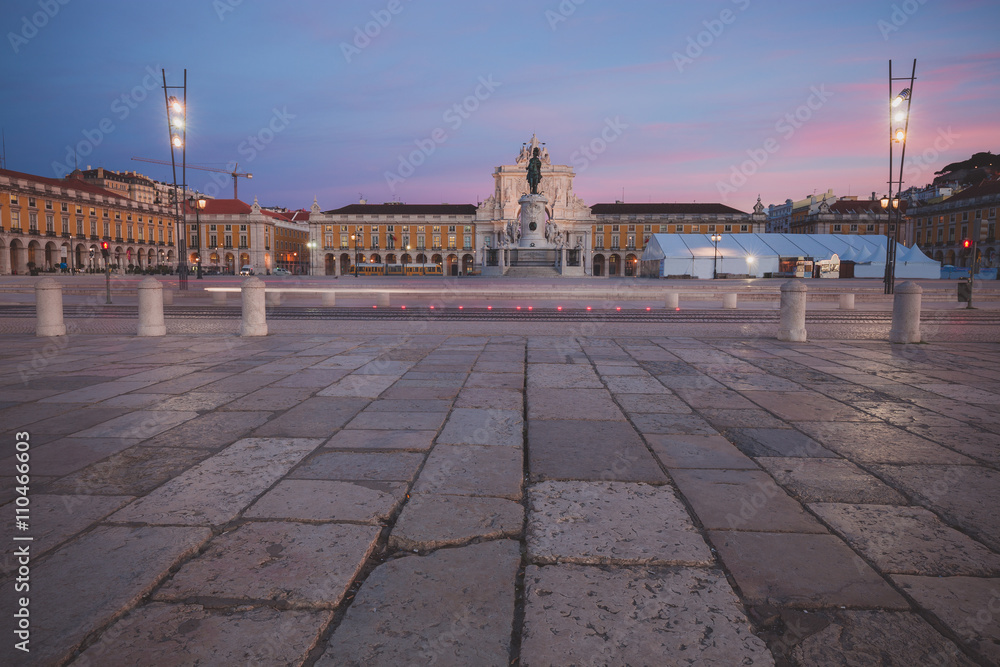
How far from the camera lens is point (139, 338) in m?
8.65

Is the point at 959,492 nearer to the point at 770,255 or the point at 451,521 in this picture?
the point at 451,521

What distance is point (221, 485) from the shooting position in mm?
2695

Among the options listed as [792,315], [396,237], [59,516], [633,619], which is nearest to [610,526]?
[633,619]

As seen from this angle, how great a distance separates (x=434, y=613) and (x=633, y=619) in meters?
0.60

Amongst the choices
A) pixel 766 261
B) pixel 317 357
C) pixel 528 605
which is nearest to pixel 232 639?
pixel 528 605

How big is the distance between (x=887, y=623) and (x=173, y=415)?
4252 millimetres

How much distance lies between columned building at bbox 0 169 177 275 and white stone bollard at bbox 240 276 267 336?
150 feet

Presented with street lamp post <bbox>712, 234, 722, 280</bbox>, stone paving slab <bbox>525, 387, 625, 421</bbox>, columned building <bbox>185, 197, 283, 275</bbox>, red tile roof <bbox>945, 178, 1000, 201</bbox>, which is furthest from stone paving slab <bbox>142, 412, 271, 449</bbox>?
columned building <bbox>185, 197, 283, 275</bbox>

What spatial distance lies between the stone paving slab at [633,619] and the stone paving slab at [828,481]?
109cm

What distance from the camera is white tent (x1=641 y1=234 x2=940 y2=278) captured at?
1500 inches

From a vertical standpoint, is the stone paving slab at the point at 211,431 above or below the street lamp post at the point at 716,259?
below

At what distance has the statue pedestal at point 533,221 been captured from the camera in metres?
38.2

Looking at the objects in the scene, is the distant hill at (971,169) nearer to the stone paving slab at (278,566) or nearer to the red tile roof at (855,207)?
the red tile roof at (855,207)

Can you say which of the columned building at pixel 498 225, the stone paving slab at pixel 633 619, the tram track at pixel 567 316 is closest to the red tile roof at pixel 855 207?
the columned building at pixel 498 225
